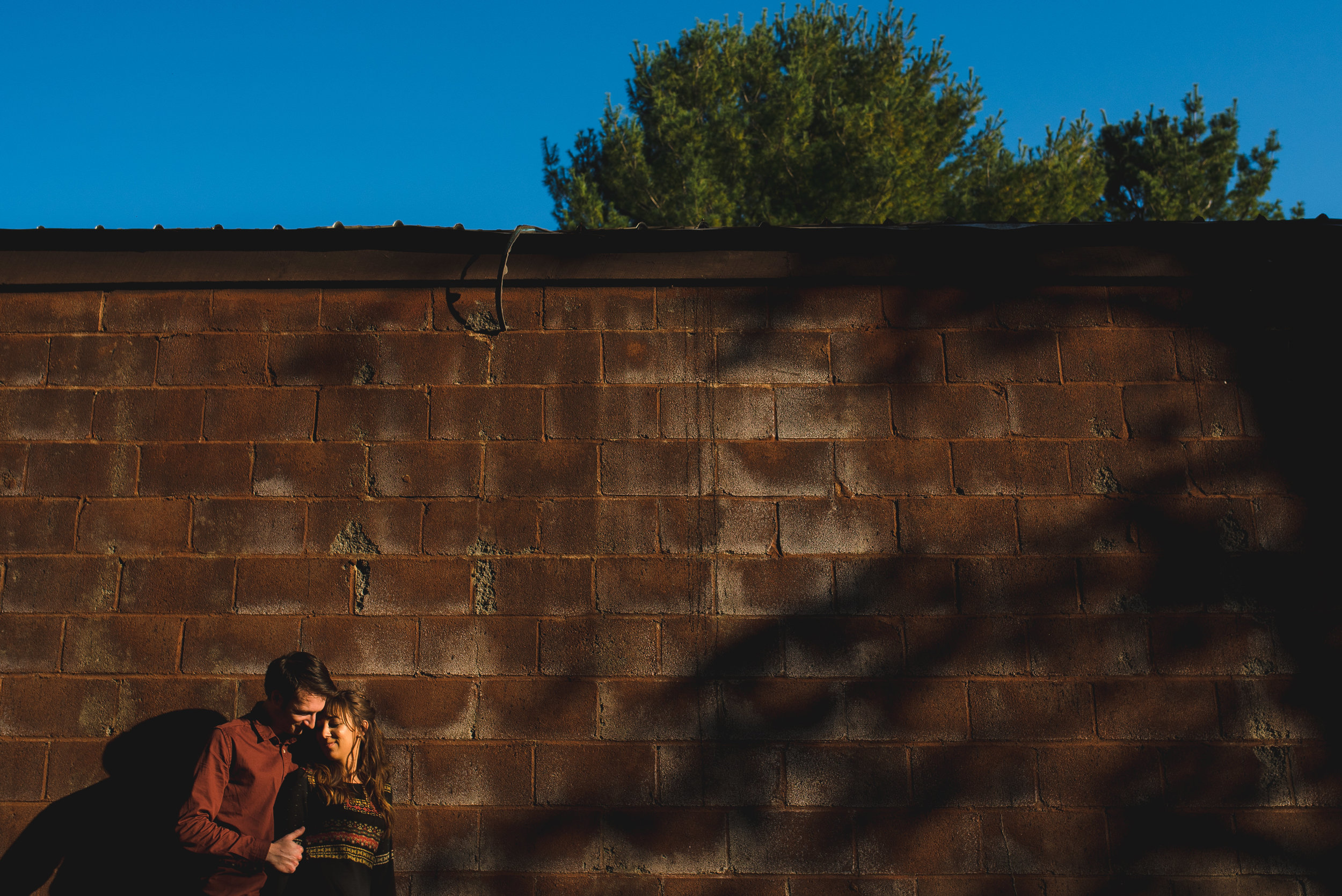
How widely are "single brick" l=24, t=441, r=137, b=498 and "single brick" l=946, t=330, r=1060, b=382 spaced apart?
3600 millimetres

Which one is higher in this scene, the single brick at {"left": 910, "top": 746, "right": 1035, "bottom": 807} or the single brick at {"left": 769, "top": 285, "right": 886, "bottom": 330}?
the single brick at {"left": 769, "top": 285, "right": 886, "bottom": 330}

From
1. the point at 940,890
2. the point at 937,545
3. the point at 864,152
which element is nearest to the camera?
the point at 940,890

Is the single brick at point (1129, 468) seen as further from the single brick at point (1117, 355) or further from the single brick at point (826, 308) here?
the single brick at point (826, 308)

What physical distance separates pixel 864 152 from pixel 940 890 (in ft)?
42.3

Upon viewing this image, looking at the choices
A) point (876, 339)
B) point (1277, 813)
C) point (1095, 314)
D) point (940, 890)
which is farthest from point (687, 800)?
point (1095, 314)

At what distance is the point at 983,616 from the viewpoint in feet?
11.1

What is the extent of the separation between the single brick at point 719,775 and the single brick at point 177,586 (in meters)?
1.95

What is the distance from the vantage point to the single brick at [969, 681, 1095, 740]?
3301 mm

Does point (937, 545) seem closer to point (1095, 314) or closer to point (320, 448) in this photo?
point (1095, 314)

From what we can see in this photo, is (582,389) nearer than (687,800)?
No

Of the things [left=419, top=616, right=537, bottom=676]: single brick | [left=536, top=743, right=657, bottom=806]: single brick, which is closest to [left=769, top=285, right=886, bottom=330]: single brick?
[left=419, top=616, right=537, bottom=676]: single brick

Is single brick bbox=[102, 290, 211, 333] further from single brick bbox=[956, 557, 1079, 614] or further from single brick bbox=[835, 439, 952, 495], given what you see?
single brick bbox=[956, 557, 1079, 614]

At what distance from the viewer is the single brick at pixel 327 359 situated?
12.0 feet

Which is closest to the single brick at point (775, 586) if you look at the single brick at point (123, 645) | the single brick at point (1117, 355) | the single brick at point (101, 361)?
the single brick at point (1117, 355)
